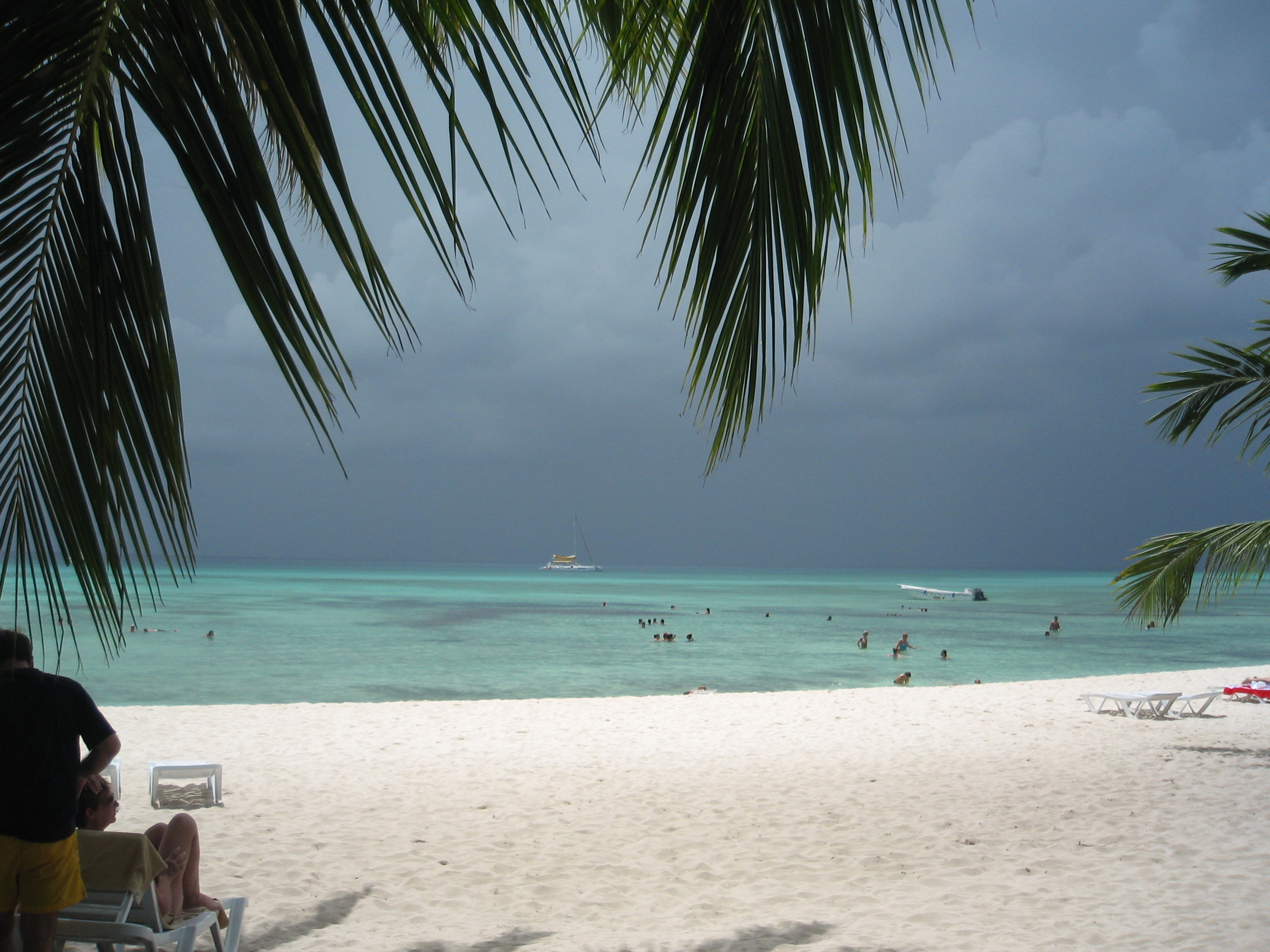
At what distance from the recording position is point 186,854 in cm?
401

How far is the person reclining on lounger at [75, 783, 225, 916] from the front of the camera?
12.5 ft

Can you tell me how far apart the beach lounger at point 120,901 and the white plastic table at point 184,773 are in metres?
3.41

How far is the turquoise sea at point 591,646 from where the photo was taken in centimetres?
2264

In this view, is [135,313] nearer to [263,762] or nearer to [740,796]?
[740,796]

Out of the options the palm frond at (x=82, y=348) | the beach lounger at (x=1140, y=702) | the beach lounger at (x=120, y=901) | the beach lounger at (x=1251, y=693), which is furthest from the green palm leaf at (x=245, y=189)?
the beach lounger at (x=1251, y=693)

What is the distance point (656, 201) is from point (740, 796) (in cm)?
652

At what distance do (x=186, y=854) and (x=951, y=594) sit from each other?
8391 cm

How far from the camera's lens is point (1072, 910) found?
476 centimetres

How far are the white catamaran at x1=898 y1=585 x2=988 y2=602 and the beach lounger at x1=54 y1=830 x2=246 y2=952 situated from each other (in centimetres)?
7400

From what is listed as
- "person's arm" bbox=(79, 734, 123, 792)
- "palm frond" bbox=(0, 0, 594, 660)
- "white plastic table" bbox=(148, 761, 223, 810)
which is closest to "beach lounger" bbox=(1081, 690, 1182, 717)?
"white plastic table" bbox=(148, 761, 223, 810)

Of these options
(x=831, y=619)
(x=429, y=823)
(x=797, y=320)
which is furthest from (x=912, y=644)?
(x=797, y=320)

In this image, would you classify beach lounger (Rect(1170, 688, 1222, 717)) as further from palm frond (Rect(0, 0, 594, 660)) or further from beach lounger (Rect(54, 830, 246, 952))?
palm frond (Rect(0, 0, 594, 660))

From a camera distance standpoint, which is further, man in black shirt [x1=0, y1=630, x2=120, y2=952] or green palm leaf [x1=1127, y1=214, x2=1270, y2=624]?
green palm leaf [x1=1127, y1=214, x2=1270, y2=624]

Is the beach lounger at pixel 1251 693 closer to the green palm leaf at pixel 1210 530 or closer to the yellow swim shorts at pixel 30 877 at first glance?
the green palm leaf at pixel 1210 530
